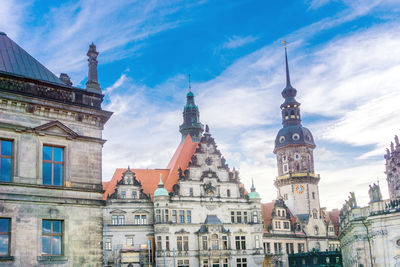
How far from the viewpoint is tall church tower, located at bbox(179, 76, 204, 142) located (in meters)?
69.0

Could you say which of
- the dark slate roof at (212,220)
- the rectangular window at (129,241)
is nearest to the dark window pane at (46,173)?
the rectangular window at (129,241)

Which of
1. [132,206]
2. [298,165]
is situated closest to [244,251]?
[132,206]

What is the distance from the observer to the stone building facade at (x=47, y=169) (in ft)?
62.2

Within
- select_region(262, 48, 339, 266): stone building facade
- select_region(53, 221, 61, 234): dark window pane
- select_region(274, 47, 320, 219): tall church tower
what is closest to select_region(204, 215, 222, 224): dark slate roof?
select_region(262, 48, 339, 266): stone building facade

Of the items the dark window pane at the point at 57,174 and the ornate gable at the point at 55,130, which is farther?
the dark window pane at the point at 57,174

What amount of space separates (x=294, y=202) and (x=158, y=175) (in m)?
21.6

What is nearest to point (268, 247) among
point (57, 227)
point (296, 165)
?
point (296, 165)

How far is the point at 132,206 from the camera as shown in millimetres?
52188

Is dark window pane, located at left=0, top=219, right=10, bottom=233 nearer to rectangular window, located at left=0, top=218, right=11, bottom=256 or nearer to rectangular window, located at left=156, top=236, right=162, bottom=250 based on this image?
rectangular window, located at left=0, top=218, right=11, bottom=256

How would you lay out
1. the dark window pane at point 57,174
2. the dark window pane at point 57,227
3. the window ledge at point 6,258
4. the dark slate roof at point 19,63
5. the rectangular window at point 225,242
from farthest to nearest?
the rectangular window at point 225,242 < the dark slate roof at point 19,63 < the dark window pane at point 57,174 < the dark window pane at point 57,227 < the window ledge at point 6,258

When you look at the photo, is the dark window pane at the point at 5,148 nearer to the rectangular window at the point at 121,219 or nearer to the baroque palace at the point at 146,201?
the baroque palace at the point at 146,201

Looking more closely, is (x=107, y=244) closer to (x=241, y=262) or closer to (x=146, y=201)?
(x=146, y=201)

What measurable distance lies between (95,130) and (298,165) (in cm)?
5158

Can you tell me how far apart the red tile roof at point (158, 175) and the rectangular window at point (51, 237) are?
110 ft
